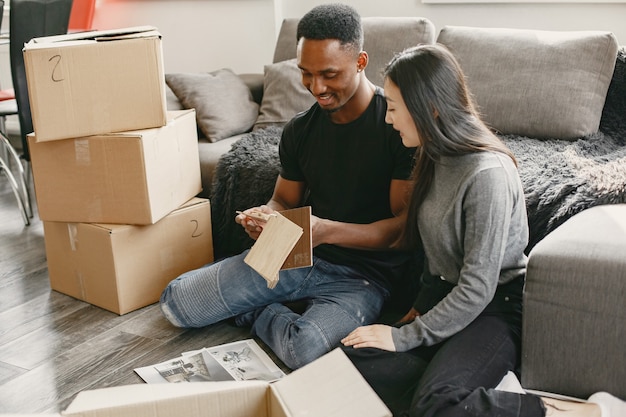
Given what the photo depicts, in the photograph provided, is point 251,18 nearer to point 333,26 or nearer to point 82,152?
point 82,152

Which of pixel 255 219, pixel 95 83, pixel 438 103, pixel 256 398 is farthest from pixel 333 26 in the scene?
pixel 256 398

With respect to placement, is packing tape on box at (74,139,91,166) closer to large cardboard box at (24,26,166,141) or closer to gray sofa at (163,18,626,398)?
large cardboard box at (24,26,166,141)

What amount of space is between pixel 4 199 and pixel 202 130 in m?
1.24

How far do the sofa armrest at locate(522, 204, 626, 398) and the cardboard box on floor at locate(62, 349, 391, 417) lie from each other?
696 mm

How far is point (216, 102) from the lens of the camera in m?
2.90

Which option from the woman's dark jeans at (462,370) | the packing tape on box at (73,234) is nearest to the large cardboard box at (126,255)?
the packing tape on box at (73,234)

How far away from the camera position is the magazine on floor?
187 cm

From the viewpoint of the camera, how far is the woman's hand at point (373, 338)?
1667 millimetres

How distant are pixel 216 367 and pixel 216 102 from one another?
1299 mm

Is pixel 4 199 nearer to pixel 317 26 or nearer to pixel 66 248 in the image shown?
pixel 66 248

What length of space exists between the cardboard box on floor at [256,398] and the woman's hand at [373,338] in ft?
2.01

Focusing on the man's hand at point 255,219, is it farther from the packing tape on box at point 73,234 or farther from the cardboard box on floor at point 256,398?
the cardboard box on floor at point 256,398

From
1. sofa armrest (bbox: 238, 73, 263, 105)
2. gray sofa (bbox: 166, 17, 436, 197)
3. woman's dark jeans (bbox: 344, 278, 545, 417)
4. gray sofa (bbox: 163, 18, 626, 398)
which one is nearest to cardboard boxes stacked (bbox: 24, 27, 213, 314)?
gray sofa (bbox: 163, 18, 626, 398)

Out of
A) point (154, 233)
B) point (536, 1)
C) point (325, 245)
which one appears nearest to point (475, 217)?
point (325, 245)
